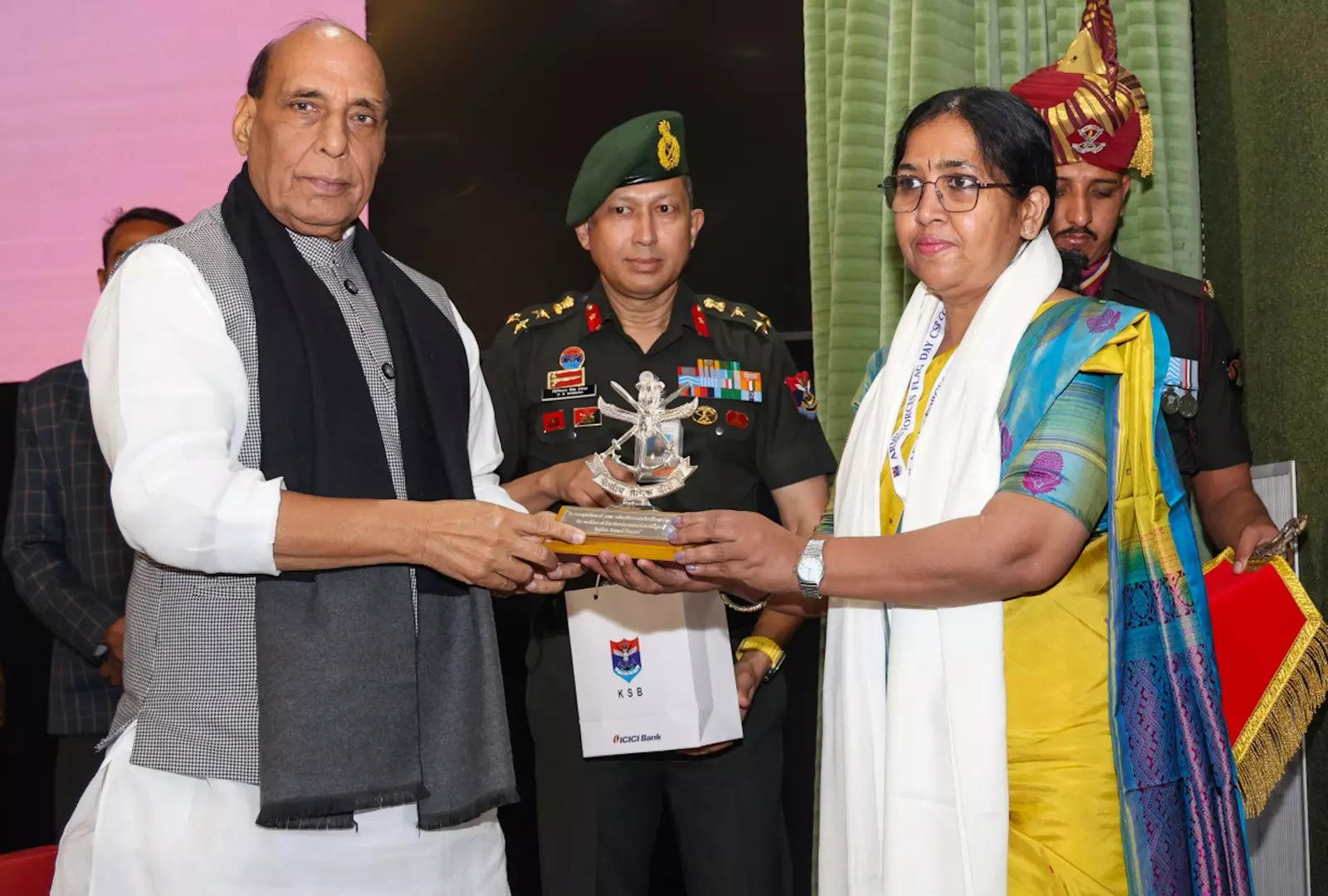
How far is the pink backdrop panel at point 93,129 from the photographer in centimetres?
411

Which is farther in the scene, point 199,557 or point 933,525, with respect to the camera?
point 933,525

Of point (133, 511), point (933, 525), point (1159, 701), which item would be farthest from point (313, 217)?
point (1159, 701)

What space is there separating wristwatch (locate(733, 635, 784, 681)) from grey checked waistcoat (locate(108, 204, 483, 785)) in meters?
1.39

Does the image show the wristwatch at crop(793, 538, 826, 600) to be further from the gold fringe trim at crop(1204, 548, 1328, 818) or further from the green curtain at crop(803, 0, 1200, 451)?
the green curtain at crop(803, 0, 1200, 451)

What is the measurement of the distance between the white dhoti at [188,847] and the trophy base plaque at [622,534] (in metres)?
0.57

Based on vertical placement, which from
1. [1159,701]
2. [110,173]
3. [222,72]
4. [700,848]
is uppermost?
[222,72]

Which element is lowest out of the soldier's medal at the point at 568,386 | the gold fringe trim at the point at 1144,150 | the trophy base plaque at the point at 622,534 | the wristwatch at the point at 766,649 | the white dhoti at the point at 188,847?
the white dhoti at the point at 188,847

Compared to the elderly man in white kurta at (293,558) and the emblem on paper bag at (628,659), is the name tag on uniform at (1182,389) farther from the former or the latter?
the elderly man in white kurta at (293,558)

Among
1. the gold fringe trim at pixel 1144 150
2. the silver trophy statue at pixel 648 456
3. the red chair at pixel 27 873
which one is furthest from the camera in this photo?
the gold fringe trim at pixel 1144 150

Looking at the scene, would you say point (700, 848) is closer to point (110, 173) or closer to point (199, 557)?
point (199, 557)

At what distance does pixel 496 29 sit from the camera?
3.99m

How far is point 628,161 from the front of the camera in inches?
119

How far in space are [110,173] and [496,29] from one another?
4.40 feet

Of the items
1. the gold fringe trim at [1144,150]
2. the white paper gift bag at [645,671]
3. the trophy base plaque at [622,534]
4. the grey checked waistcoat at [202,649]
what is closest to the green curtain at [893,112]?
the gold fringe trim at [1144,150]
